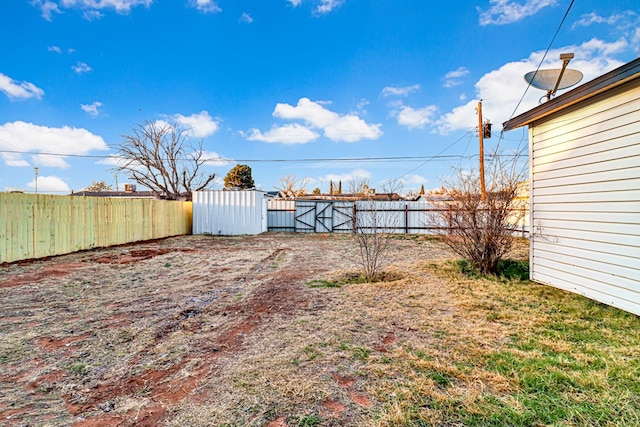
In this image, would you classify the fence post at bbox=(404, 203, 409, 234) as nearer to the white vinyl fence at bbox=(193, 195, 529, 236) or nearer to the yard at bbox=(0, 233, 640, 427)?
the white vinyl fence at bbox=(193, 195, 529, 236)

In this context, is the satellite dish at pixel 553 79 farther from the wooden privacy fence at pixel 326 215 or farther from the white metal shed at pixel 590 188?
the wooden privacy fence at pixel 326 215

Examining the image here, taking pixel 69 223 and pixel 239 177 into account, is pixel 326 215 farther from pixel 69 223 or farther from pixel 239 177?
pixel 239 177

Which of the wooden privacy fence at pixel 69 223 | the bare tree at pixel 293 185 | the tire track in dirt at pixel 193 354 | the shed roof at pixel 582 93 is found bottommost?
the tire track in dirt at pixel 193 354

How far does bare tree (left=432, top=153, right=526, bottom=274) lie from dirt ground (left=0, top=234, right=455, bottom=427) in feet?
3.43

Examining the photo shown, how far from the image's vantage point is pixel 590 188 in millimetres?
3480

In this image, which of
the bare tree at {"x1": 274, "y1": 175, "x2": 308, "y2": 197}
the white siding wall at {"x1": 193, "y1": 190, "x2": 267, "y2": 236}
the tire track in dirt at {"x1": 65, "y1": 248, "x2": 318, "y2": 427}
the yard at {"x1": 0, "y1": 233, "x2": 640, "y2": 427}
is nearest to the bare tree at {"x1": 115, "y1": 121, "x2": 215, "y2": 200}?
the white siding wall at {"x1": 193, "y1": 190, "x2": 267, "y2": 236}

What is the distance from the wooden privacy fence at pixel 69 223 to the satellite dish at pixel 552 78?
10385mm

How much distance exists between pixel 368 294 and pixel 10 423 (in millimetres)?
3394

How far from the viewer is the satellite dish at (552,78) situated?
4402 millimetres

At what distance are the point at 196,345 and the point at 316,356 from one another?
3.51 ft

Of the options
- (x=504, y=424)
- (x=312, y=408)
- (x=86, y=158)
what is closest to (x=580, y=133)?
(x=504, y=424)

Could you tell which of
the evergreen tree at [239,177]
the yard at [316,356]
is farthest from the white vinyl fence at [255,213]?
the evergreen tree at [239,177]

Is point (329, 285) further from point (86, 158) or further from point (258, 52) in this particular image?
point (86, 158)

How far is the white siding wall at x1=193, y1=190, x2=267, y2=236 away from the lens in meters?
12.8
